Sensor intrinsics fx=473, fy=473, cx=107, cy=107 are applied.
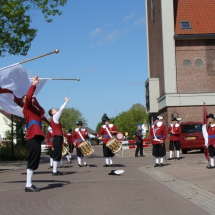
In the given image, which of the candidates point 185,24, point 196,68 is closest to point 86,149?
point 196,68

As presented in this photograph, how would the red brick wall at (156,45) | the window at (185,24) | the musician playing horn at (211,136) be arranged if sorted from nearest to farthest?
the musician playing horn at (211,136) → the window at (185,24) → the red brick wall at (156,45)

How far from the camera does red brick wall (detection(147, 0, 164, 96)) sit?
3812 centimetres

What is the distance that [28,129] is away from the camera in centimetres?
998

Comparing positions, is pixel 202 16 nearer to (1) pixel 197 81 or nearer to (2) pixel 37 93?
(1) pixel 197 81

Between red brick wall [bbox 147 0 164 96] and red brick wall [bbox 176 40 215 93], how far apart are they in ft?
5.16

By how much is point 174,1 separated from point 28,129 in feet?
107

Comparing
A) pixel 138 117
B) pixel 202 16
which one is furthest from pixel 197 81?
pixel 138 117

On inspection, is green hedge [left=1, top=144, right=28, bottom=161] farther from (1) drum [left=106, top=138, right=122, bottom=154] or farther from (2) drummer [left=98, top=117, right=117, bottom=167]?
(1) drum [left=106, top=138, right=122, bottom=154]

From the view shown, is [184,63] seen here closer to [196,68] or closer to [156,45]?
[196,68]

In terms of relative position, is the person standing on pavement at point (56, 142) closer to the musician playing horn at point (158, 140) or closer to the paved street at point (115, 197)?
the paved street at point (115, 197)

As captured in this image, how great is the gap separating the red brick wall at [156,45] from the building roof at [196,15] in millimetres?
1605

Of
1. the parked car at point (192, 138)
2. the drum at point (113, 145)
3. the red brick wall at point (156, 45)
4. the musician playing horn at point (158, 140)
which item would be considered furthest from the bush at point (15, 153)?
the red brick wall at point (156, 45)

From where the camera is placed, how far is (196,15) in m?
39.6

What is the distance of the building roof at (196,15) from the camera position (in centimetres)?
→ 3747
